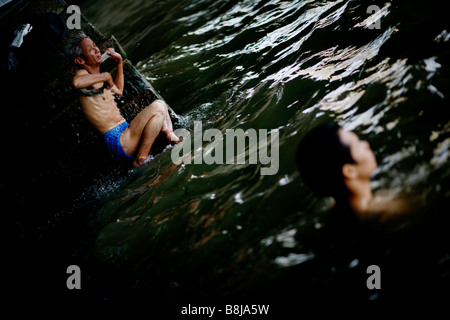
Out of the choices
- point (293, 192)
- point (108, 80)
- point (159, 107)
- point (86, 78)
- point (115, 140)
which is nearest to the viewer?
point (293, 192)

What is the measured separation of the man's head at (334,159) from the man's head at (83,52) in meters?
3.46

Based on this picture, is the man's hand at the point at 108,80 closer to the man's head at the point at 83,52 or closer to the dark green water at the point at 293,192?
the man's head at the point at 83,52

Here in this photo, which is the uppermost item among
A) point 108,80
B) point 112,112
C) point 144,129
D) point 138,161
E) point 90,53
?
point 90,53

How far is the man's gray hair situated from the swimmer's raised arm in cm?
24

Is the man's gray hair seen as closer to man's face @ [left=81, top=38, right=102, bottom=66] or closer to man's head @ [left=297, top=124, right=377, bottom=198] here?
man's face @ [left=81, top=38, right=102, bottom=66]

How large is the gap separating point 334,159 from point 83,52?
3.80m

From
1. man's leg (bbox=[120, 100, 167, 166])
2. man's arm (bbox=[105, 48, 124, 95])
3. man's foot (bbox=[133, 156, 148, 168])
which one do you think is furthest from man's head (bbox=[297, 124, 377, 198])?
man's arm (bbox=[105, 48, 124, 95])

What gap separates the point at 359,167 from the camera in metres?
2.53

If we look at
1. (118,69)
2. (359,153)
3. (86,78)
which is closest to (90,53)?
(86,78)

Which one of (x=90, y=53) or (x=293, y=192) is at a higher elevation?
(x=90, y=53)

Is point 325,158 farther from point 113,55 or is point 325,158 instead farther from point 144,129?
point 113,55

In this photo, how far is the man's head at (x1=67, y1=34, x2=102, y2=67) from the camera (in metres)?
4.57

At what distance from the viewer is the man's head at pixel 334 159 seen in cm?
247

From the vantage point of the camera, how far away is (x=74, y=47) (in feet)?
15.0
